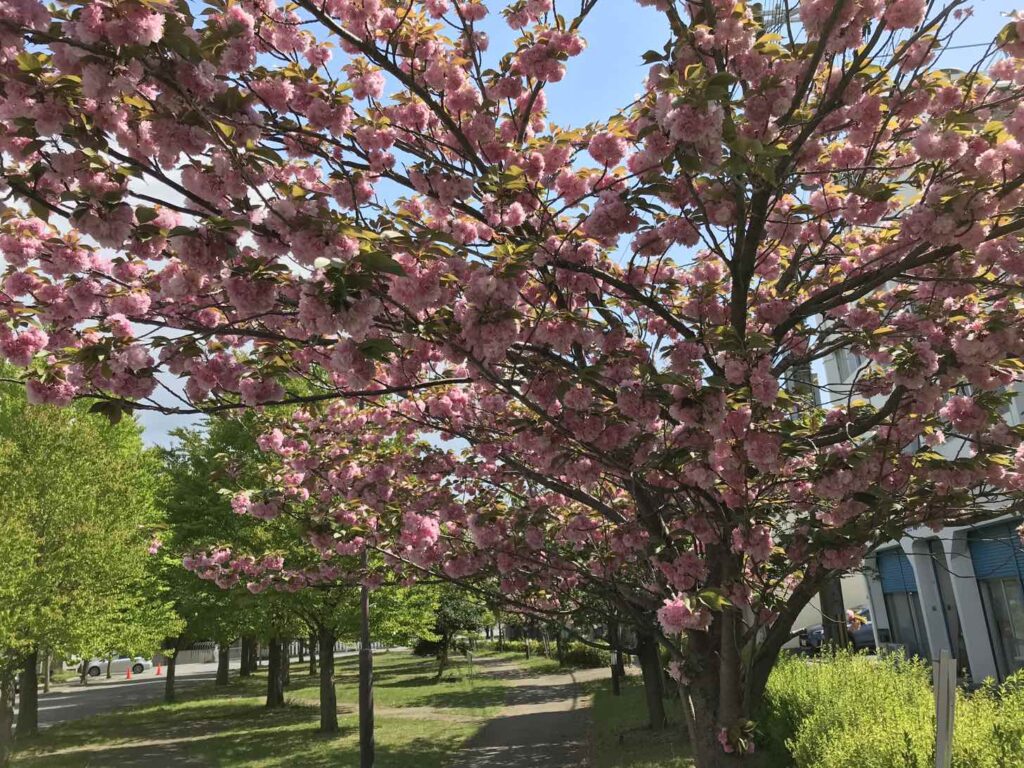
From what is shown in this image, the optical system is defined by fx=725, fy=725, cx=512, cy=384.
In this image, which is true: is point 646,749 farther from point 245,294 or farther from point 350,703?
point 350,703

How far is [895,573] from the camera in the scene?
2261cm

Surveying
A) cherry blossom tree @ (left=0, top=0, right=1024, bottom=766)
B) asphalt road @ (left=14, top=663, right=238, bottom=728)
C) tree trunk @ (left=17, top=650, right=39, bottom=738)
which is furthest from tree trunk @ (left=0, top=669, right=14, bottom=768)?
cherry blossom tree @ (left=0, top=0, right=1024, bottom=766)

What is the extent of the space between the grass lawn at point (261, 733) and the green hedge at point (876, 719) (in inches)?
252

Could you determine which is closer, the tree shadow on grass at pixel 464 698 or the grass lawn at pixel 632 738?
the grass lawn at pixel 632 738

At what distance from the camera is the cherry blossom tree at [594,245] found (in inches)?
119

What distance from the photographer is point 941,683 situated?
3.62 meters

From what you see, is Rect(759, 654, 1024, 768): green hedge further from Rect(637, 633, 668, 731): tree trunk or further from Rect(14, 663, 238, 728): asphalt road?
Rect(14, 663, 238, 728): asphalt road

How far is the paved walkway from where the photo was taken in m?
12.3

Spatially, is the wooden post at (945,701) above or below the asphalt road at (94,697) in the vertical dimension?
above

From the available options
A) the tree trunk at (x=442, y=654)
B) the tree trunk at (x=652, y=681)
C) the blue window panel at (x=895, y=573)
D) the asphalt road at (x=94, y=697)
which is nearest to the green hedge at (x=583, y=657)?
the tree trunk at (x=442, y=654)

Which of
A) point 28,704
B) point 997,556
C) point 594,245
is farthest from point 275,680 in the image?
point 594,245

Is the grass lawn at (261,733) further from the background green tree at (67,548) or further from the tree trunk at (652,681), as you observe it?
the tree trunk at (652,681)

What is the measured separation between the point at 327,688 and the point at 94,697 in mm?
20838

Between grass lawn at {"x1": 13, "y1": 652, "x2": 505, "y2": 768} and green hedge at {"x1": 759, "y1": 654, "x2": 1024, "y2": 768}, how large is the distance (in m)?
6.41
